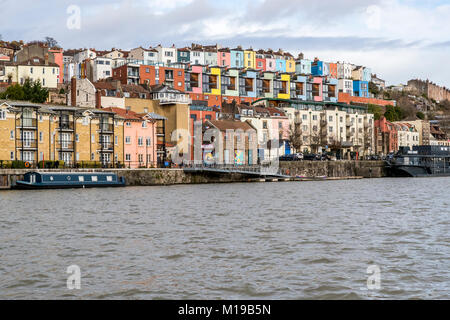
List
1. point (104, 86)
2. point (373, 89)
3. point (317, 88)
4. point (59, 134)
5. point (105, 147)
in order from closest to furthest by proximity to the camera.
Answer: point (59, 134) < point (105, 147) < point (104, 86) < point (317, 88) < point (373, 89)

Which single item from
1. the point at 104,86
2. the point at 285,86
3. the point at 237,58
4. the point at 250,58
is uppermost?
the point at 250,58

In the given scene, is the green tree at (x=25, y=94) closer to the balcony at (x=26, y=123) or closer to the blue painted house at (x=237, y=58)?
the balcony at (x=26, y=123)

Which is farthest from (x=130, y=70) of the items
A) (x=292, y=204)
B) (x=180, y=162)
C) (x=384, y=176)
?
(x=292, y=204)

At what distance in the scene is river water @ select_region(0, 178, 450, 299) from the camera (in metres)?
14.6

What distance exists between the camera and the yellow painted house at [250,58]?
5659 inches

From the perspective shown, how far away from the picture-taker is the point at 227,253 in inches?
772

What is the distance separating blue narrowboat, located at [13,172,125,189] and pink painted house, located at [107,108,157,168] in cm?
960

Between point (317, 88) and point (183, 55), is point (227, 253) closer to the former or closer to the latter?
point (183, 55)

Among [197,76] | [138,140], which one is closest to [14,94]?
[138,140]

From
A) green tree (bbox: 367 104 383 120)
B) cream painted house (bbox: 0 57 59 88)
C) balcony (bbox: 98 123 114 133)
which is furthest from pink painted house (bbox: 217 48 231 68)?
balcony (bbox: 98 123 114 133)

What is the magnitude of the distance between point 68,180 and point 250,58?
91175 millimetres

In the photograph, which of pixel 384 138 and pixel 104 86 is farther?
pixel 384 138

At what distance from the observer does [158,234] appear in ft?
80.2

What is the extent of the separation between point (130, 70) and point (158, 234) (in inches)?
3393
